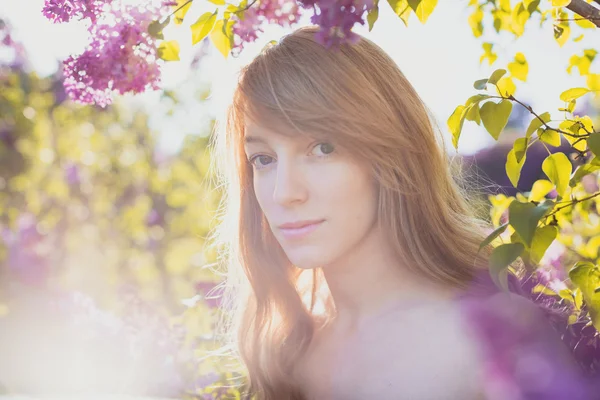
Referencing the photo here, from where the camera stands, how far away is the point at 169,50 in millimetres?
1627

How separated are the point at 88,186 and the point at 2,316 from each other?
58.0 inches

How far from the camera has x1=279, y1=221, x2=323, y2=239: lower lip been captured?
5.54 feet

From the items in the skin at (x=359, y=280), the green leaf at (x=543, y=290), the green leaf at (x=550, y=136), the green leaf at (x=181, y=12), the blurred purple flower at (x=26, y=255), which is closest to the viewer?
the green leaf at (x=550, y=136)

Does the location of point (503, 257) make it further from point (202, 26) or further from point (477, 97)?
point (202, 26)

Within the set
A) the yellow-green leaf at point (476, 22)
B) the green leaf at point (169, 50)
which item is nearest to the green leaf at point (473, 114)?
the green leaf at point (169, 50)

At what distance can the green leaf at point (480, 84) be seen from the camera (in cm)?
127

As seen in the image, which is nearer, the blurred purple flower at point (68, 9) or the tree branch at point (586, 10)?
the tree branch at point (586, 10)

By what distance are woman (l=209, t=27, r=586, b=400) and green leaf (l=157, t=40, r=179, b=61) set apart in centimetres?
21

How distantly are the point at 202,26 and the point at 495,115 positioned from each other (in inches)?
24.6

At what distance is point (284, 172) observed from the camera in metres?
1.66

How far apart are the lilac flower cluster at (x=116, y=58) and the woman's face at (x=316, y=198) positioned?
0.29 meters

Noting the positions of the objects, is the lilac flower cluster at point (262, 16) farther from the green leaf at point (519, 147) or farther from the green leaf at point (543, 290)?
the green leaf at point (543, 290)

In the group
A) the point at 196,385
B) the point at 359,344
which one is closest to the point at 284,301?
the point at 359,344

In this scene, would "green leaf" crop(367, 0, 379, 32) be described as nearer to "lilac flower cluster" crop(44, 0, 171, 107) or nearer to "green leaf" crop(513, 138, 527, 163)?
"green leaf" crop(513, 138, 527, 163)
